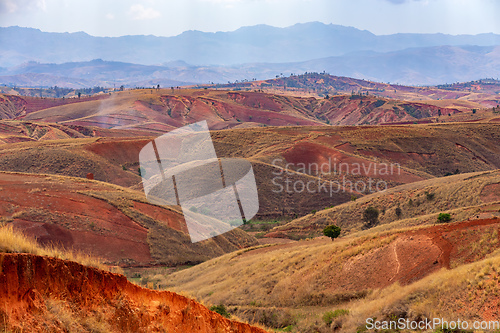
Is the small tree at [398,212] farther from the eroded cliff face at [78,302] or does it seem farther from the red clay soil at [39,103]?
the red clay soil at [39,103]

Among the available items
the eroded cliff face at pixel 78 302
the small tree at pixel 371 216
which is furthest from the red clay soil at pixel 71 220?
the small tree at pixel 371 216


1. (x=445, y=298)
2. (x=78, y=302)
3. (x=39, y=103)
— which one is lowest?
(x=445, y=298)

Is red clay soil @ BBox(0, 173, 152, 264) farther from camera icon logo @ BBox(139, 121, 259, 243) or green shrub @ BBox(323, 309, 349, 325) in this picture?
green shrub @ BBox(323, 309, 349, 325)

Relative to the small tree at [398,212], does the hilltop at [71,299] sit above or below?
above

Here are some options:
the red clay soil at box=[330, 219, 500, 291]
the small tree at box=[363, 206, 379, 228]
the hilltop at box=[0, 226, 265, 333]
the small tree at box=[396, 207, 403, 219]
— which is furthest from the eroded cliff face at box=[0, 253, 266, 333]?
the small tree at box=[396, 207, 403, 219]

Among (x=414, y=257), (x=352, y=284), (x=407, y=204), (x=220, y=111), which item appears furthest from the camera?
(x=220, y=111)

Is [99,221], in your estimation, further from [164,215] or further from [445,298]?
[445,298]

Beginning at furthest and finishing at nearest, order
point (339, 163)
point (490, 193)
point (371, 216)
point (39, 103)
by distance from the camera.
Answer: point (39, 103) → point (339, 163) → point (371, 216) → point (490, 193)

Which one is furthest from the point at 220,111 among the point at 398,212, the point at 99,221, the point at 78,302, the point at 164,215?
the point at 78,302
